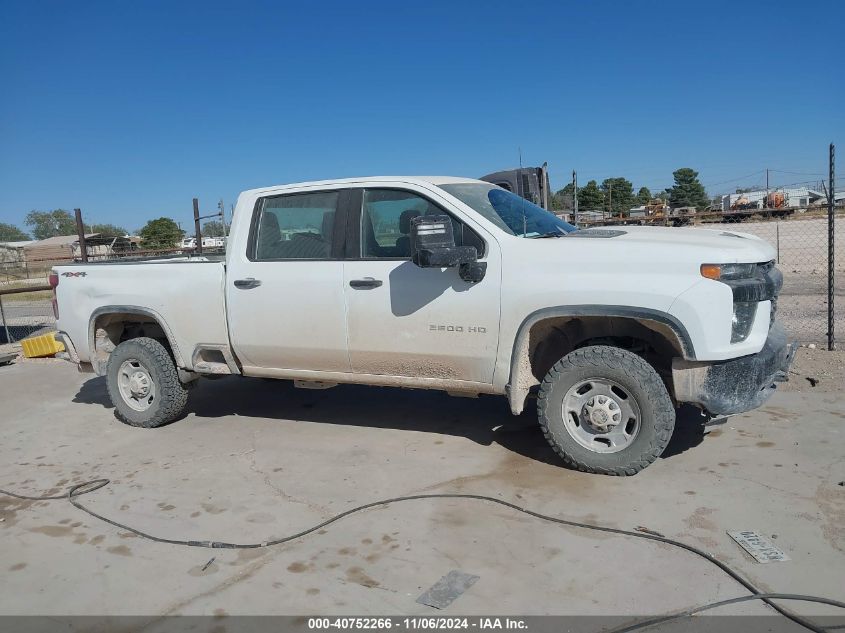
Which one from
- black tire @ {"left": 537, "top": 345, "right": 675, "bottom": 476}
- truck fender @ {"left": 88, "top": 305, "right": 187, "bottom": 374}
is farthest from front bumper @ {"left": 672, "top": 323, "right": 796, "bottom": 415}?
truck fender @ {"left": 88, "top": 305, "right": 187, "bottom": 374}

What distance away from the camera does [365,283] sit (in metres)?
4.77

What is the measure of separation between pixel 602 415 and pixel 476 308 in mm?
1067

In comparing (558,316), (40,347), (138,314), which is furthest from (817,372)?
(40,347)

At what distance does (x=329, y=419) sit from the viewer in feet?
19.6

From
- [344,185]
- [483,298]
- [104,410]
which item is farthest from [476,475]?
[104,410]

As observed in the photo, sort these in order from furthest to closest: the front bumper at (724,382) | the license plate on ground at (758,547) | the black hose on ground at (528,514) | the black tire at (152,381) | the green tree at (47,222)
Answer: the green tree at (47,222), the black tire at (152,381), the front bumper at (724,382), the license plate on ground at (758,547), the black hose on ground at (528,514)

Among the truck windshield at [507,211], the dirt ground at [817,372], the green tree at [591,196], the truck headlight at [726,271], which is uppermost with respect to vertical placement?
the green tree at [591,196]

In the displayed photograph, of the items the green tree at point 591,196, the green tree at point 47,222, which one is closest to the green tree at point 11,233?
the green tree at point 47,222

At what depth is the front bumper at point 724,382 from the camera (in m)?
4.01

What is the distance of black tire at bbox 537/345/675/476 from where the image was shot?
4.11 metres

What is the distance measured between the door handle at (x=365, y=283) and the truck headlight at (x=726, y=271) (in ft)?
7.05

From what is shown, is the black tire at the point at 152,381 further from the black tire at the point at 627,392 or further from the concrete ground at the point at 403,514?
the black tire at the point at 627,392

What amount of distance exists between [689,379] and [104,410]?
5645mm

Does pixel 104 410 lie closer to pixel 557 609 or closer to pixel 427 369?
pixel 427 369
